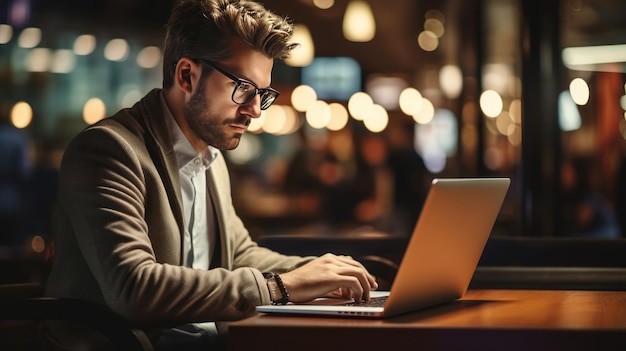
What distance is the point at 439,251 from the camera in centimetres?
179

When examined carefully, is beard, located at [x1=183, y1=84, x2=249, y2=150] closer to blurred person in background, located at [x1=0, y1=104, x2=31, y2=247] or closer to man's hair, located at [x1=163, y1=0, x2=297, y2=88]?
man's hair, located at [x1=163, y1=0, x2=297, y2=88]

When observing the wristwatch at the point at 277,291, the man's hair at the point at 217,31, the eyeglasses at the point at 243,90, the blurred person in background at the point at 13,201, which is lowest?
the blurred person in background at the point at 13,201

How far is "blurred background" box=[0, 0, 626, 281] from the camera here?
12.6 ft

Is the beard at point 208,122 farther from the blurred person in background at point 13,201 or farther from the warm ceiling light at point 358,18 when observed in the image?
the blurred person in background at point 13,201

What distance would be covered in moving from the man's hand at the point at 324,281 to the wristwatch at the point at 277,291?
1 centimetres

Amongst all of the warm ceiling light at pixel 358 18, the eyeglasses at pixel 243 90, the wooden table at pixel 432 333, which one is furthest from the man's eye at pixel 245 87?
the warm ceiling light at pixel 358 18

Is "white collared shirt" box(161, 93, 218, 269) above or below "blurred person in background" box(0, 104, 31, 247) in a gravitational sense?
above

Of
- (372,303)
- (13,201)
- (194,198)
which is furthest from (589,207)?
(13,201)

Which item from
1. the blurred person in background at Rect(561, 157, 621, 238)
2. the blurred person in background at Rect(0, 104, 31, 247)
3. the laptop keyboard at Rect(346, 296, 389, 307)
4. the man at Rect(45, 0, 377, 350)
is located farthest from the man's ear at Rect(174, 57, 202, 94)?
the blurred person in background at Rect(0, 104, 31, 247)

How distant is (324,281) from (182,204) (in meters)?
0.52

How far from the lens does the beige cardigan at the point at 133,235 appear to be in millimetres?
1896

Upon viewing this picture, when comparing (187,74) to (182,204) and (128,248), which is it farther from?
(128,248)

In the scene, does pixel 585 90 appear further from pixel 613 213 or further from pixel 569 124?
pixel 613 213

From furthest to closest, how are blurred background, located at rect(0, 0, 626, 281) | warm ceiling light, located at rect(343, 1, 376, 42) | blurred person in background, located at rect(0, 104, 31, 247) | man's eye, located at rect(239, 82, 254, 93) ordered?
blurred person in background, located at rect(0, 104, 31, 247)
warm ceiling light, located at rect(343, 1, 376, 42)
blurred background, located at rect(0, 0, 626, 281)
man's eye, located at rect(239, 82, 254, 93)
